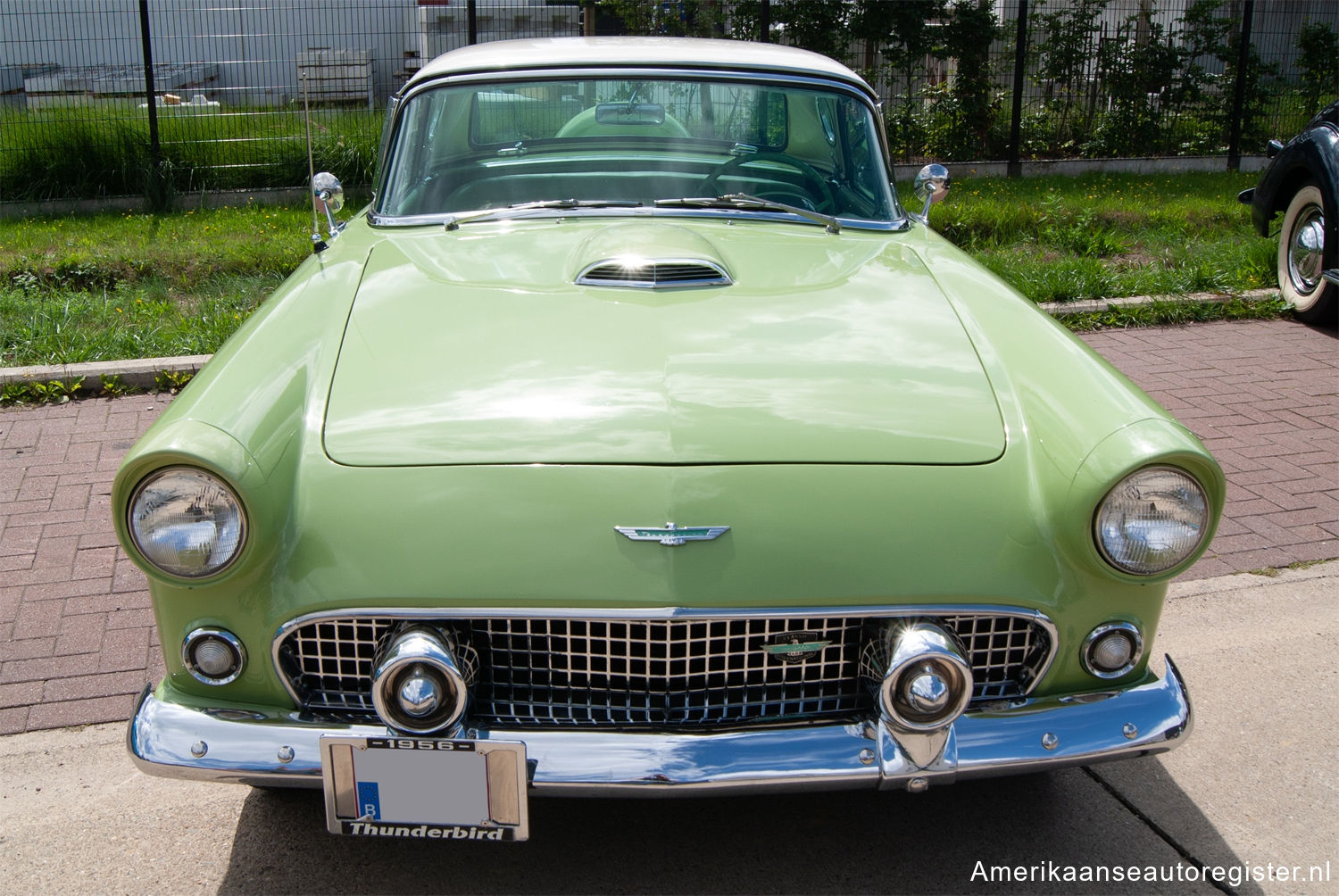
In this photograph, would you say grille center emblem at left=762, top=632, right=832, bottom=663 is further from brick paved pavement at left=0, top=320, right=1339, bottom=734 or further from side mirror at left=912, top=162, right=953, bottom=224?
side mirror at left=912, top=162, right=953, bottom=224

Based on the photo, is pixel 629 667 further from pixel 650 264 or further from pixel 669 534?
pixel 650 264

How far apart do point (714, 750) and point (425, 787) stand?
1.60ft

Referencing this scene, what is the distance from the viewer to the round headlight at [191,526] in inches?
79.6

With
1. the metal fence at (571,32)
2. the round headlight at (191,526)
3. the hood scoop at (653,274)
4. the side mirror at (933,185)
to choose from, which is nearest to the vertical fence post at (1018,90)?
the metal fence at (571,32)

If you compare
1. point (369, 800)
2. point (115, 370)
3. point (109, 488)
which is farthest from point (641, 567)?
point (115, 370)

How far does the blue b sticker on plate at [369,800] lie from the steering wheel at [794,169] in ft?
6.69

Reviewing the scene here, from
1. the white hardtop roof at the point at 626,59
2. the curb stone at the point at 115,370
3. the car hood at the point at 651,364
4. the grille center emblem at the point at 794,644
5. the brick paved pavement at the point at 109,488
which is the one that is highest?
the white hardtop roof at the point at 626,59

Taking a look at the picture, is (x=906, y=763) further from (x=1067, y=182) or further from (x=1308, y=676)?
(x=1067, y=182)

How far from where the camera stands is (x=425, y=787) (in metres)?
1.96

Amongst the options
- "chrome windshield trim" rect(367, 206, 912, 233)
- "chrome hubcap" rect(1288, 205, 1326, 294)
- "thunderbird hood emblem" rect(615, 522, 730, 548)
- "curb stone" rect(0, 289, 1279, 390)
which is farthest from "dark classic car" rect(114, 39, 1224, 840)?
"chrome hubcap" rect(1288, 205, 1326, 294)

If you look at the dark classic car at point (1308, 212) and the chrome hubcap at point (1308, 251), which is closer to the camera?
the dark classic car at point (1308, 212)

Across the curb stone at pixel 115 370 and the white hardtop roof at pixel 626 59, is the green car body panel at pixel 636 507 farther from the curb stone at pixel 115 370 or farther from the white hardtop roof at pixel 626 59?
the curb stone at pixel 115 370

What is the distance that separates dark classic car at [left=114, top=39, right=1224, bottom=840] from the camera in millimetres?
1991

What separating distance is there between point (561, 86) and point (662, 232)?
794 mm
